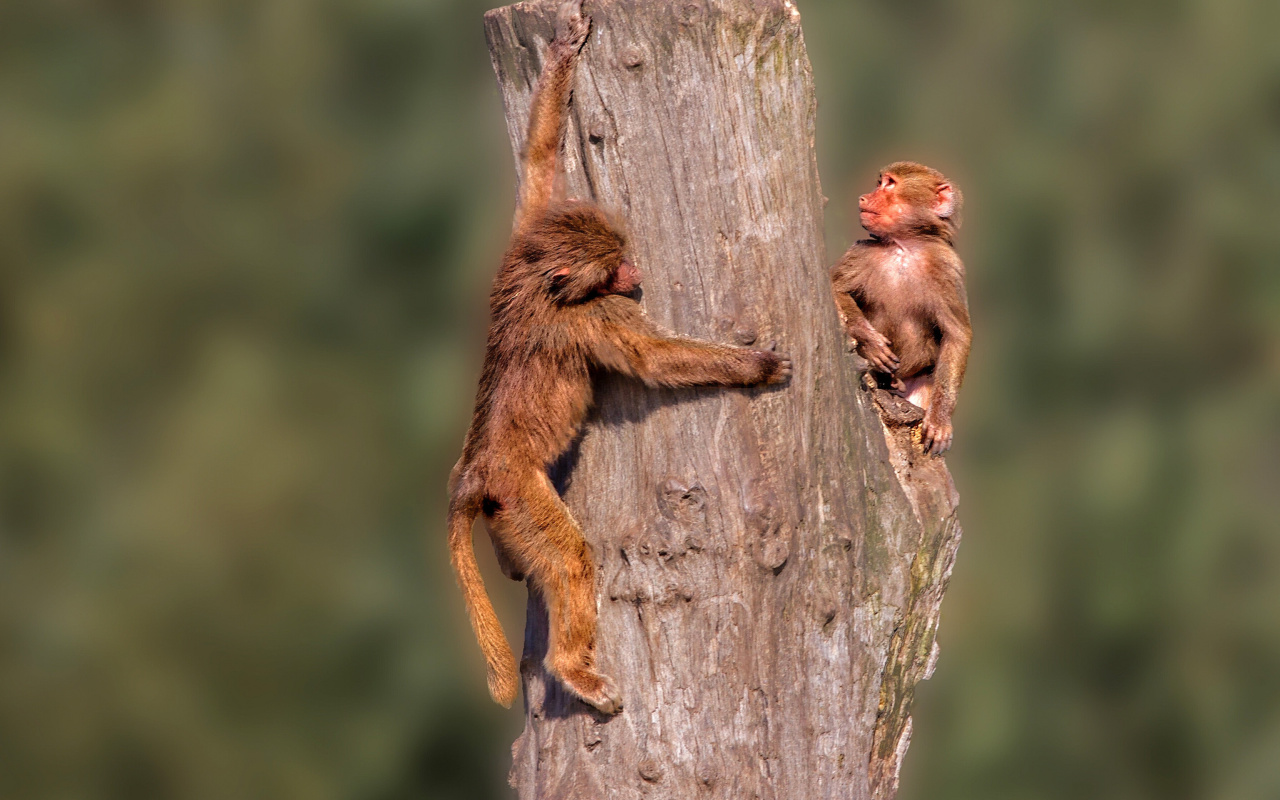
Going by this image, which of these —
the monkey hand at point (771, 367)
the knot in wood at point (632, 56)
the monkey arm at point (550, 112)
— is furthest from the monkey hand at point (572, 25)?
the monkey hand at point (771, 367)

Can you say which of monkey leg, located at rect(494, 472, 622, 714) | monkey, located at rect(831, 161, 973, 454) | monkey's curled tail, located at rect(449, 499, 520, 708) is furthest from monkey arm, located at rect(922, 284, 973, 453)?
monkey's curled tail, located at rect(449, 499, 520, 708)

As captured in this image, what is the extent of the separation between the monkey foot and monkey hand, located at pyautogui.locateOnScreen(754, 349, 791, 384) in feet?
3.47

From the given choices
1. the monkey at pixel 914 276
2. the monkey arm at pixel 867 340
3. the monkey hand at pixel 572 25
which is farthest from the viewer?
the monkey at pixel 914 276

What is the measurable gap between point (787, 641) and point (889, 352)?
1.44 m

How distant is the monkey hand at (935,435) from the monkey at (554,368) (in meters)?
0.91

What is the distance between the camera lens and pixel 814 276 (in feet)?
13.5

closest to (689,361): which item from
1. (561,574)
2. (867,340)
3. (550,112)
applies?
(561,574)

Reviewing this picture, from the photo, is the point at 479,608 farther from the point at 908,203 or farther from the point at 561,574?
the point at 908,203

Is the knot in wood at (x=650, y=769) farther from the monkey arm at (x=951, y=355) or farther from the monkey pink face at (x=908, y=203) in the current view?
the monkey pink face at (x=908, y=203)

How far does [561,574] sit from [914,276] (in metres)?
2.21

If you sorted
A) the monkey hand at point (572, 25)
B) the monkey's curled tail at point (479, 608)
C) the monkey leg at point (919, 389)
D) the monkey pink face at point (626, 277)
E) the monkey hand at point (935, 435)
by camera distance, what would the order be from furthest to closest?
the monkey leg at point (919, 389)
the monkey hand at point (935, 435)
the monkey's curled tail at point (479, 608)
the monkey pink face at point (626, 277)
the monkey hand at point (572, 25)

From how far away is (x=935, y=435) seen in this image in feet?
15.5

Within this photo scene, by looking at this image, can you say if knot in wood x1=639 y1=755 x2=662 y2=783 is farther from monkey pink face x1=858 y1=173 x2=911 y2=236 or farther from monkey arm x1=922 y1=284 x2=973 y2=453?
monkey pink face x1=858 y1=173 x2=911 y2=236

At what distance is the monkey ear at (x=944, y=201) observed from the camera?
17.7 ft
